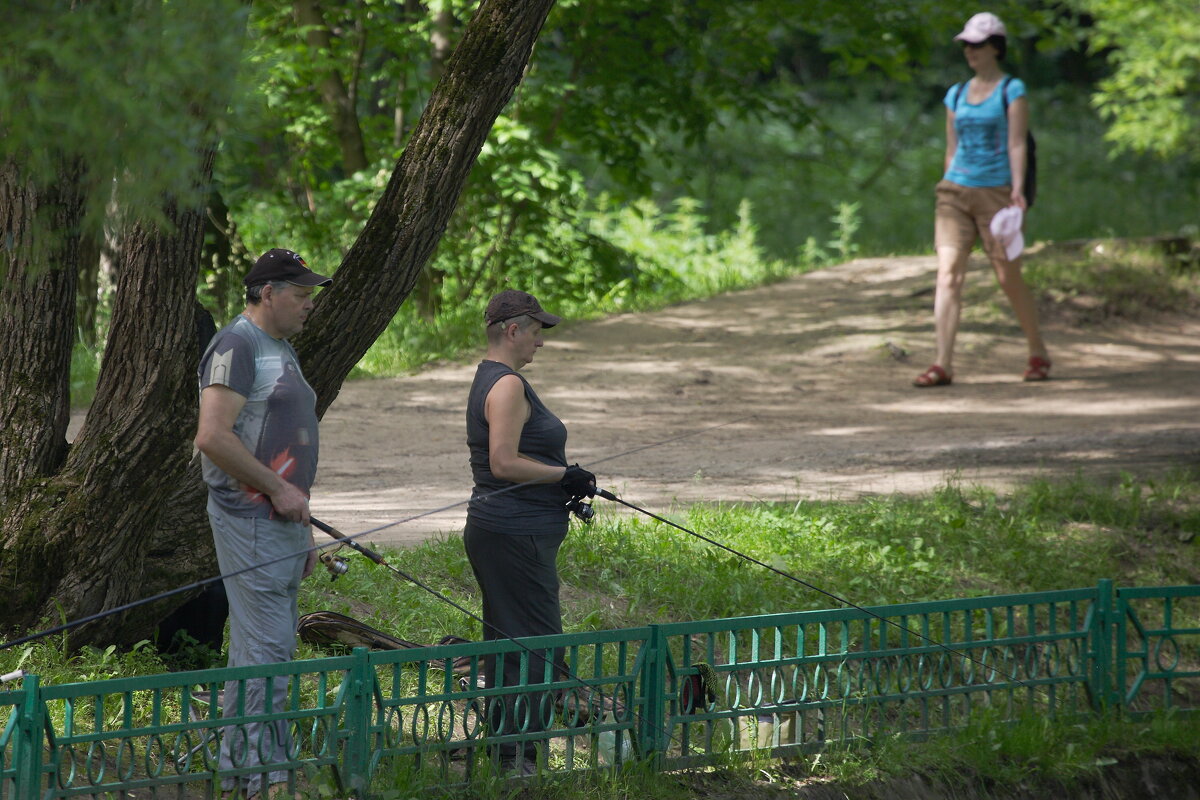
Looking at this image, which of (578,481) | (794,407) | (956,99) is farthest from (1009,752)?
(956,99)

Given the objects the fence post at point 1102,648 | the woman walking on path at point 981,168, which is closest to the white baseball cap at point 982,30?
the woman walking on path at point 981,168

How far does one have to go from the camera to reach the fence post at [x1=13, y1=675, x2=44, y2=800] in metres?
3.41

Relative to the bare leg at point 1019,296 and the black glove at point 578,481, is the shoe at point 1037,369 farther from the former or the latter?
the black glove at point 578,481

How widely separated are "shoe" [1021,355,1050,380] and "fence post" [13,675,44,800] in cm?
886

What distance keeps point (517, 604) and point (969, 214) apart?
669 centimetres

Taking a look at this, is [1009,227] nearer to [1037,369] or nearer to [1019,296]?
[1019,296]

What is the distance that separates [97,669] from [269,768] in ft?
3.42

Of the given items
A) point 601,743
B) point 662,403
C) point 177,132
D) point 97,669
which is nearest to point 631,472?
point 662,403

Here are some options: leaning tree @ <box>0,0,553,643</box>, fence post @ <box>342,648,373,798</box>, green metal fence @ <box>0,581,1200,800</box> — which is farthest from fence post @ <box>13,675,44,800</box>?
leaning tree @ <box>0,0,553,643</box>

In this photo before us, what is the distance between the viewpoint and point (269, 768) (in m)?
3.75

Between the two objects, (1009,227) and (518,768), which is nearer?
(518,768)

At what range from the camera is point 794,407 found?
33.8ft

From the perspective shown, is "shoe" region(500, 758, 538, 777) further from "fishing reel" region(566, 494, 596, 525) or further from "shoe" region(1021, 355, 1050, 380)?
"shoe" region(1021, 355, 1050, 380)

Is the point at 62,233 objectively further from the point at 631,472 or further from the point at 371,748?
the point at 631,472
